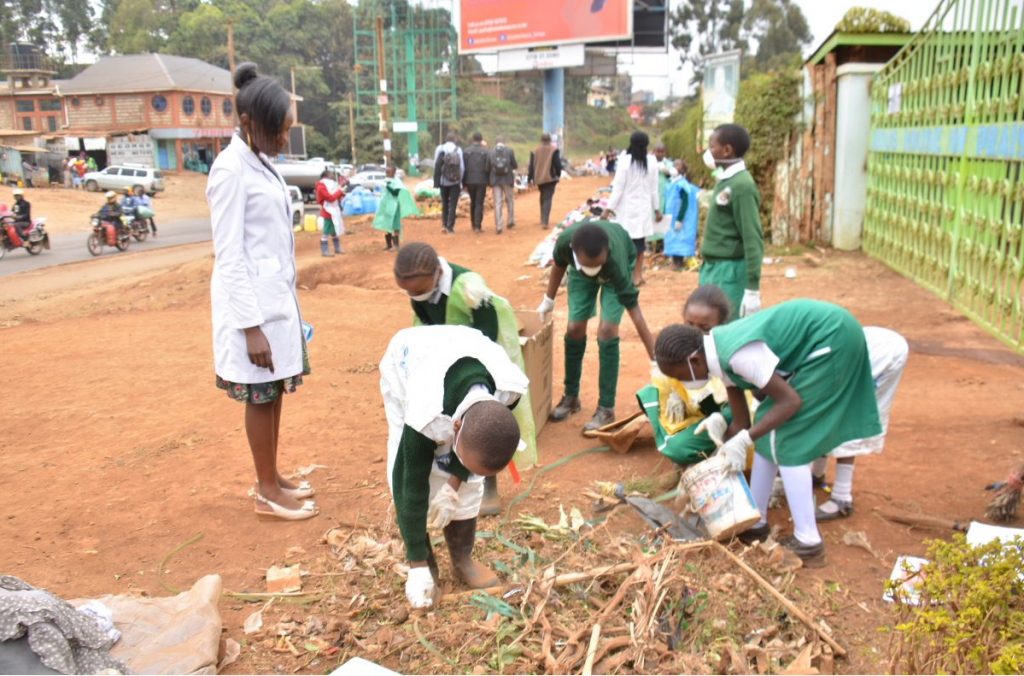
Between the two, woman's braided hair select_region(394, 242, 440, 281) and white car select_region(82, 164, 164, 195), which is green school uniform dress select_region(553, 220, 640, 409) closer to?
woman's braided hair select_region(394, 242, 440, 281)

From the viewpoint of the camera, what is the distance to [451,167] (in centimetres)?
1395

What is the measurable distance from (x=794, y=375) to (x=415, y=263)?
1.69m

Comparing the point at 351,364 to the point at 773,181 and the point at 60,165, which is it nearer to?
the point at 773,181

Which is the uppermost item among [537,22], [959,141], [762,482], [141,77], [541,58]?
[537,22]

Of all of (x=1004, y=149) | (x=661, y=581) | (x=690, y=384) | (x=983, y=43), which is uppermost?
(x=983, y=43)

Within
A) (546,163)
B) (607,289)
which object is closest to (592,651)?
(607,289)

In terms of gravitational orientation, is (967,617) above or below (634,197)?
below

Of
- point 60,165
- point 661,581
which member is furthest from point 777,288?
point 60,165

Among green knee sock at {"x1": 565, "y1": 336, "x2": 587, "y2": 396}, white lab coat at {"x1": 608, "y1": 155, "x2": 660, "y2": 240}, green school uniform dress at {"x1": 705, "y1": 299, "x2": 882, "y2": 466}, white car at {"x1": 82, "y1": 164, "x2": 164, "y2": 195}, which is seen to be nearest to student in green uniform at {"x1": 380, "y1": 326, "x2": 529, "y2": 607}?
green school uniform dress at {"x1": 705, "y1": 299, "x2": 882, "y2": 466}

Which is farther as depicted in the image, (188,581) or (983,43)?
(983,43)

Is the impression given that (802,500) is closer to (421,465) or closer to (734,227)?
(421,465)

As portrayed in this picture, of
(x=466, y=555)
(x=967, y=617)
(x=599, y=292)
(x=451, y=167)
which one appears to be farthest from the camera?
(x=451, y=167)

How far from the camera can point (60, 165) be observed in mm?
34594

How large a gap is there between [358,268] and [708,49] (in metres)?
42.8
